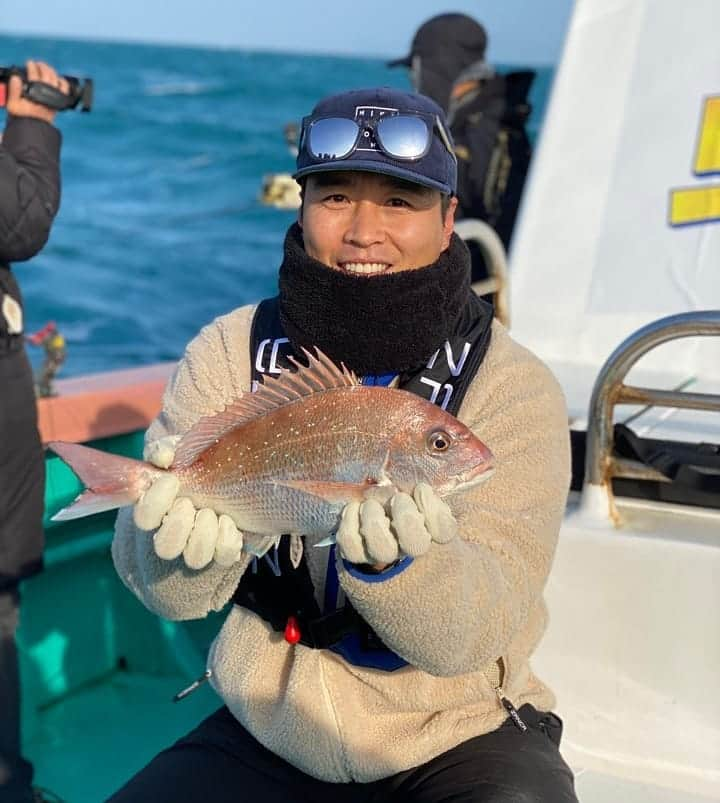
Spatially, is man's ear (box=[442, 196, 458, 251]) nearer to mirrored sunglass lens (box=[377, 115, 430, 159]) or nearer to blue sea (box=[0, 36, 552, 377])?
mirrored sunglass lens (box=[377, 115, 430, 159])

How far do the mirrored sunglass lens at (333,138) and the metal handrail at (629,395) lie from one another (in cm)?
96

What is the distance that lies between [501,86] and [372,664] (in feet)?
15.1

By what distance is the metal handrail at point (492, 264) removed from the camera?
3.67 m

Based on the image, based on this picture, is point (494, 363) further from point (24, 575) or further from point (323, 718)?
point (24, 575)

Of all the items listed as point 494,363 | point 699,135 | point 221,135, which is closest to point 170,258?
point 221,135

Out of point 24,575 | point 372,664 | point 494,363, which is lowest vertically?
point 24,575

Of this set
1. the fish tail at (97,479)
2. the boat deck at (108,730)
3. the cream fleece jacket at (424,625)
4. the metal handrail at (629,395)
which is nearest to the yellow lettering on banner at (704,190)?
the metal handrail at (629,395)

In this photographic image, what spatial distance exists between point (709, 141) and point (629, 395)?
93.4 inches

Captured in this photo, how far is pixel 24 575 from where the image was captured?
10.6 ft

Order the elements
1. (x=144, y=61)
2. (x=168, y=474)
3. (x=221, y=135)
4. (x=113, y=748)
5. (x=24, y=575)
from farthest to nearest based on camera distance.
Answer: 1. (x=144, y=61)
2. (x=221, y=135)
3. (x=113, y=748)
4. (x=24, y=575)
5. (x=168, y=474)

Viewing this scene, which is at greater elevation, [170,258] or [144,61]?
[144,61]

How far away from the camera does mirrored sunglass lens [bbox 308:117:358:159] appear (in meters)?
2.18

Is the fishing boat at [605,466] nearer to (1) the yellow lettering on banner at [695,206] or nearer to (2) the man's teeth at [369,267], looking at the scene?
(1) the yellow lettering on banner at [695,206]

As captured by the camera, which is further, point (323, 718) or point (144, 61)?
point (144, 61)
